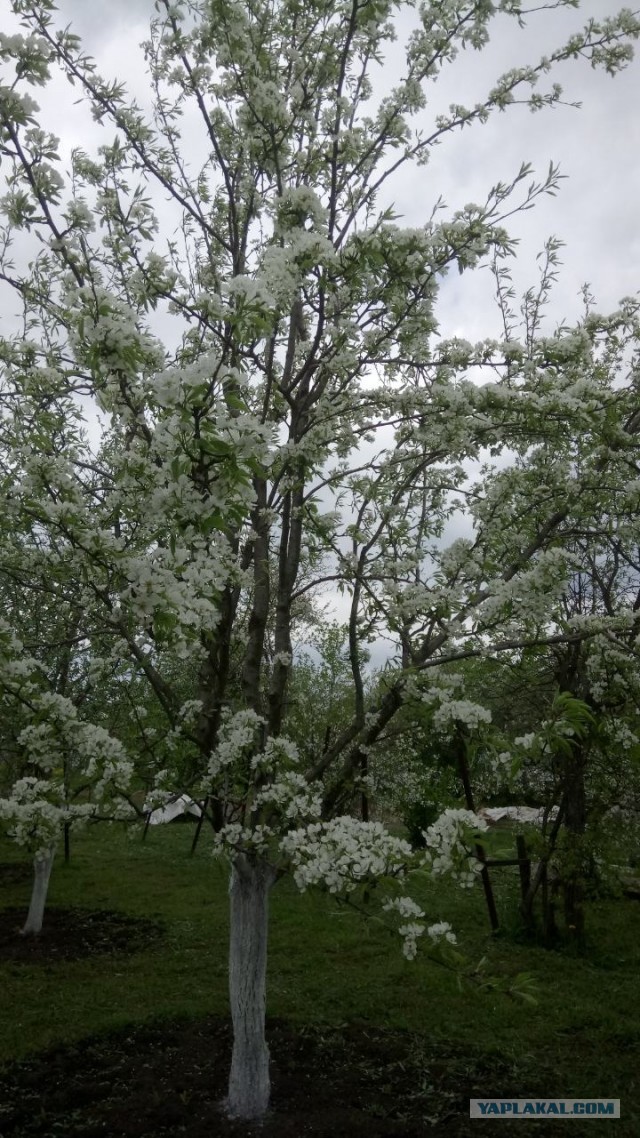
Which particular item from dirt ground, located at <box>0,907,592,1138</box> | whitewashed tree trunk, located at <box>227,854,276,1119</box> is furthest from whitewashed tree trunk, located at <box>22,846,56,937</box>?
whitewashed tree trunk, located at <box>227,854,276,1119</box>

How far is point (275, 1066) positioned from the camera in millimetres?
6074

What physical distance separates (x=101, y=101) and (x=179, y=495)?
323 centimetres

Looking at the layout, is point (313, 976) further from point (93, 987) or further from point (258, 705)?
point (258, 705)

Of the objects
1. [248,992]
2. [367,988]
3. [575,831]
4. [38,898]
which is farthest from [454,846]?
[38,898]

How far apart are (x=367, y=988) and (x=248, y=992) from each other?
3.38 meters

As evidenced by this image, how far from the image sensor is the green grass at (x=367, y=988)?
22.1 ft

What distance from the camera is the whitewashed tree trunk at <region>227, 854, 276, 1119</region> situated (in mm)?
5250

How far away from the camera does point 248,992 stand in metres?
5.25

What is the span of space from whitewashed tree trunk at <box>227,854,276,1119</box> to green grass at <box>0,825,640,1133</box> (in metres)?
0.46

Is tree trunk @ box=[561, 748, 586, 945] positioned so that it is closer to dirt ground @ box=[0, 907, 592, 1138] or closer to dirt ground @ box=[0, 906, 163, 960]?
dirt ground @ box=[0, 907, 592, 1138]

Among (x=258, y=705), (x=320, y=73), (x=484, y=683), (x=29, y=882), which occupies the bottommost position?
(x=29, y=882)

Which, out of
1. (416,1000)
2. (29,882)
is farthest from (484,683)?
(29,882)

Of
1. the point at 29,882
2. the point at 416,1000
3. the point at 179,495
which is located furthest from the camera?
the point at 29,882

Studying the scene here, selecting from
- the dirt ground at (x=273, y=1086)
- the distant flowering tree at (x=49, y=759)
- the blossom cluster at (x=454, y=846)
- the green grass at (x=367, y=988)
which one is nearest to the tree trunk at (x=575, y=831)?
the green grass at (x=367, y=988)
